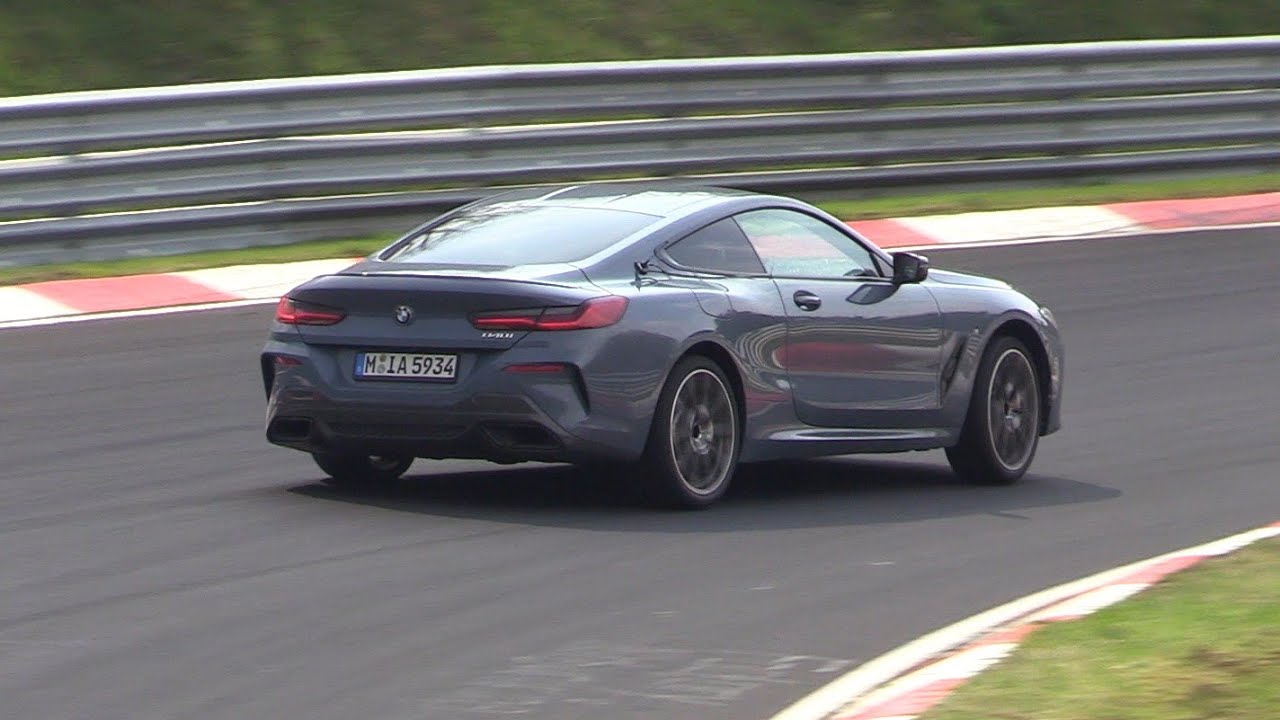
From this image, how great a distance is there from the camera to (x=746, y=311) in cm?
948

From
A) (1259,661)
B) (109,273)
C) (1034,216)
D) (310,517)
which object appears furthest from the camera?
(1034,216)

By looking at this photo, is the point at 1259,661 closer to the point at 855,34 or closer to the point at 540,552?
the point at 540,552

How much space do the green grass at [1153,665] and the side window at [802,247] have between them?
2740mm

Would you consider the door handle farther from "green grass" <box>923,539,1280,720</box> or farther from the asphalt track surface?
"green grass" <box>923,539,1280,720</box>

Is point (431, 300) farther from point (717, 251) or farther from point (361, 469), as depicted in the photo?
point (717, 251)

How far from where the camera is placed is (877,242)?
16828mm

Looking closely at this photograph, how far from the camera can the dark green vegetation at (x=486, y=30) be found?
747 inches

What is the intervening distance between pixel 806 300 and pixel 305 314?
2033 mm

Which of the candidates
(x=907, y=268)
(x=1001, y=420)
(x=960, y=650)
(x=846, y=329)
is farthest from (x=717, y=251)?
(x=960, y=650)

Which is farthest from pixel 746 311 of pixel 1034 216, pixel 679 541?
pixel 1034 216

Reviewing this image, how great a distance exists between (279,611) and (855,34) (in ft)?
51.8

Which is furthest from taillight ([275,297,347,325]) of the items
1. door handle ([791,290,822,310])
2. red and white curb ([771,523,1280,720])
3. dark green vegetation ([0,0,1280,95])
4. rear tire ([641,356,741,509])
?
dark green vegetation ([0,0,1280,95])

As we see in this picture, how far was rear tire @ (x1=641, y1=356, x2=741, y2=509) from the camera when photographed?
905cm

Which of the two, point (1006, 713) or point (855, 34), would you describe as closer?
point (1006, 713)
